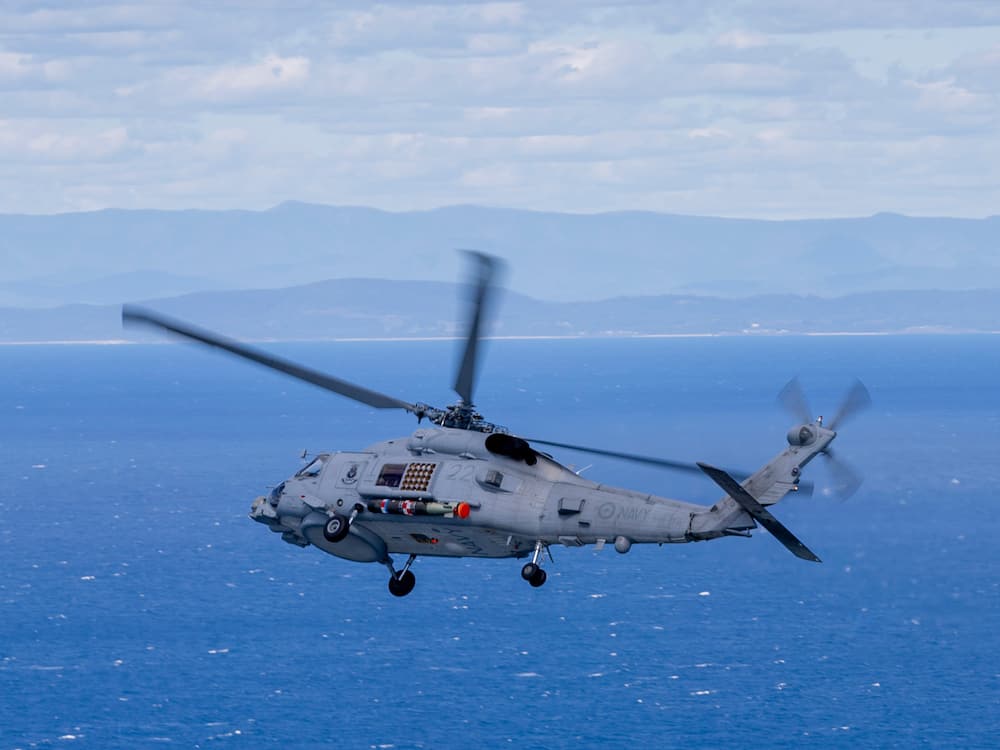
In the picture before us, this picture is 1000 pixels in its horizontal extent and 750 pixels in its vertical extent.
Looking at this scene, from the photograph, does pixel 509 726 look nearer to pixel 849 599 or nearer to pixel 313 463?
pixel 849 599

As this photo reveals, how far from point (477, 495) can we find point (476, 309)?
19.3 feet

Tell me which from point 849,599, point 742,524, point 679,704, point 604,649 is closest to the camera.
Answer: point 742,524

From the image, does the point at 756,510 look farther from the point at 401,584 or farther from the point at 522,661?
Answer: the point at 522,661

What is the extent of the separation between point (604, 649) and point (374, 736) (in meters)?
32.0

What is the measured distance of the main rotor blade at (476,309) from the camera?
4612 cm

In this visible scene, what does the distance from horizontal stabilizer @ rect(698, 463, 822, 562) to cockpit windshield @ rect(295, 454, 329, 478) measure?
47.0 feet

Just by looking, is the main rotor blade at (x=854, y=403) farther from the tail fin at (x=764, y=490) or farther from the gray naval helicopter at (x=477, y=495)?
the tail fin at (x=764, y=490)

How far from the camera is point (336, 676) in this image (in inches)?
6604

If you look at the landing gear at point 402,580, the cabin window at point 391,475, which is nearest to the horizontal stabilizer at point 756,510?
the cabin window at point 391,475

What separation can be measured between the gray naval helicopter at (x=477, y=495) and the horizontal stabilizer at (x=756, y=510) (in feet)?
0.18

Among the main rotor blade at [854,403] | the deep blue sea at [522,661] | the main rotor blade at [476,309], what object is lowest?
the deep blue sea at [522,661]

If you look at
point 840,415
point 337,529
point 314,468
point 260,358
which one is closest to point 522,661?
point 314,468

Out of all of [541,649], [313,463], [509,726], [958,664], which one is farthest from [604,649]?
[313,463]

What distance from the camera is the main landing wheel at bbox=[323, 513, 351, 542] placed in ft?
169
